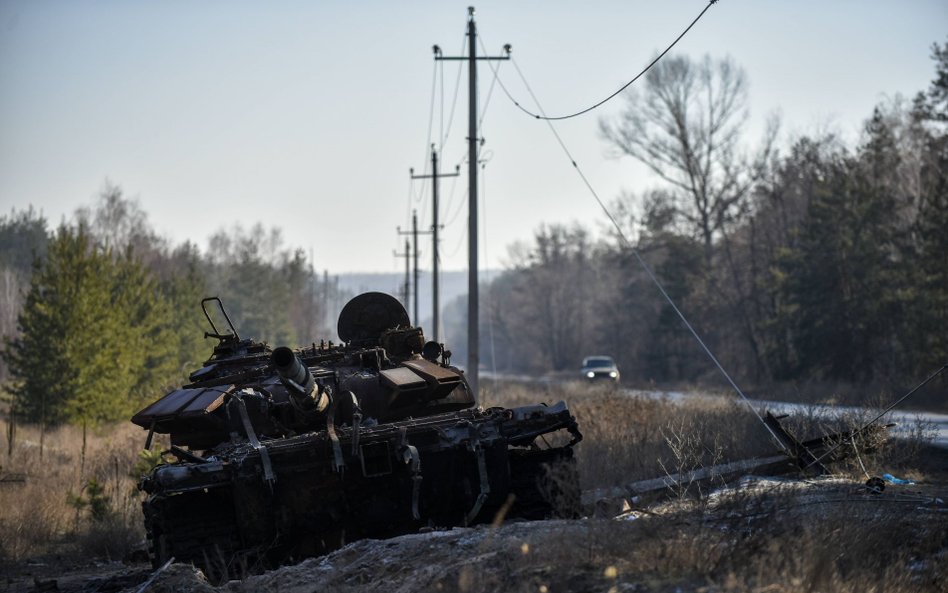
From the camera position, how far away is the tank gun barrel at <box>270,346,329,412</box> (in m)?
9.91

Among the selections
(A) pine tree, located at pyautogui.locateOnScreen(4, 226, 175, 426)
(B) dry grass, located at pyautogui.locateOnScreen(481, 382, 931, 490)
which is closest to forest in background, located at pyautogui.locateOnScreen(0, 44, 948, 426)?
(A) pine tree, located at pyautogui.locateOnScreen(4, 226, 175, 426)

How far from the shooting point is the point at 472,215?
76.3 ft

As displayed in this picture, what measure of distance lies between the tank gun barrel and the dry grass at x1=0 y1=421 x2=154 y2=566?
4.64 meters

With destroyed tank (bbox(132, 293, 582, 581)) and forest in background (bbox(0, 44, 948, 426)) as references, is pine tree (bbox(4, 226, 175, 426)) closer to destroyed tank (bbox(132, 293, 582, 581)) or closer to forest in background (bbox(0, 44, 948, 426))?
forest in background (bbox(0, 44, 948, 426))

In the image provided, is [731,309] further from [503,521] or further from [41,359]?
[503,521]

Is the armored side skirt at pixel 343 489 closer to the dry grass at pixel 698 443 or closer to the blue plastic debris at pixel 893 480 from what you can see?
the dry grass at pixel 698 443

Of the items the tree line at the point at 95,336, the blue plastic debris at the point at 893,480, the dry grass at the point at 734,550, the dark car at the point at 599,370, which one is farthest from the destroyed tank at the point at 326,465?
the dark car at the point at 599,370

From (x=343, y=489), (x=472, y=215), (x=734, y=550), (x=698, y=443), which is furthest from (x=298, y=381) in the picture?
(x=472, y=215)

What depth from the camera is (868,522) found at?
813 cm

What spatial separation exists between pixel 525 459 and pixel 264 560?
280 cm

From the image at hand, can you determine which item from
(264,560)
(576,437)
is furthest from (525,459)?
(264,560)

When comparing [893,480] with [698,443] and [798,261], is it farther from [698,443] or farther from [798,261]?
[798,261]

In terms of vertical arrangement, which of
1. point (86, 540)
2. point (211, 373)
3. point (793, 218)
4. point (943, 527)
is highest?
point (793, 218)

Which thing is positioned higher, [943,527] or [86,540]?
[943,527]
